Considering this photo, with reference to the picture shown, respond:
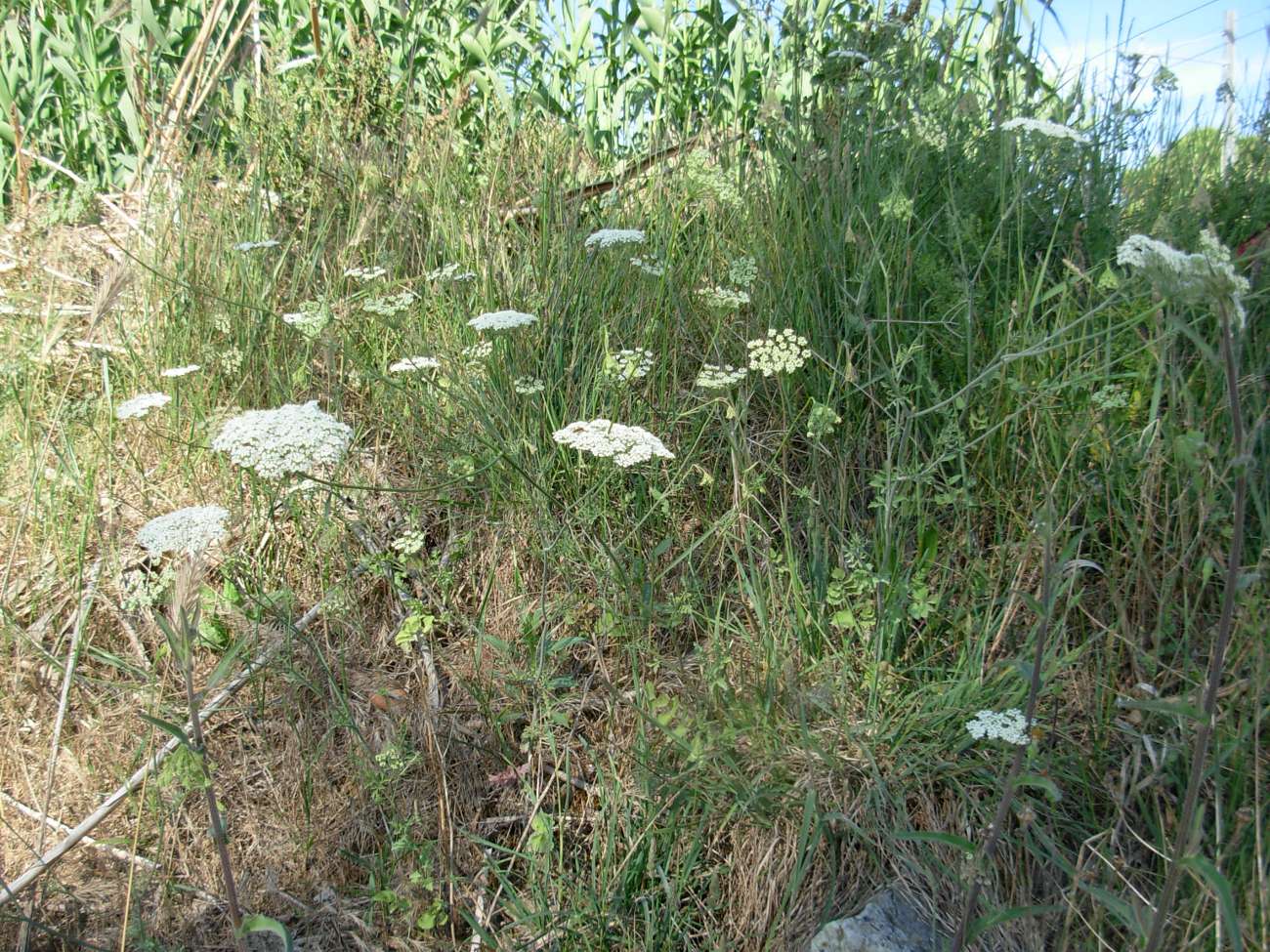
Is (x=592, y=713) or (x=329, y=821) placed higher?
(x=592, y=713)

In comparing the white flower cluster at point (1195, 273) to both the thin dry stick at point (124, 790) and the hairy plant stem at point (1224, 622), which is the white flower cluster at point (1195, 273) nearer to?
the hairy plant stem at point (1224, 622)

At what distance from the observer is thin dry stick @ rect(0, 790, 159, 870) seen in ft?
6.55

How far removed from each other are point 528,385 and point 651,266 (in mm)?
484

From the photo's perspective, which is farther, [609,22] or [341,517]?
[609,22]

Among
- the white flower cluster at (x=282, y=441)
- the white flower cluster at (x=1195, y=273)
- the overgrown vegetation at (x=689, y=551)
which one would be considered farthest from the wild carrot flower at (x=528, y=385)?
the white flower cluster at (x=1195, y=273)

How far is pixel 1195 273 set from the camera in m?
1.13

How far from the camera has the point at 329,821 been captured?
81.8 inches

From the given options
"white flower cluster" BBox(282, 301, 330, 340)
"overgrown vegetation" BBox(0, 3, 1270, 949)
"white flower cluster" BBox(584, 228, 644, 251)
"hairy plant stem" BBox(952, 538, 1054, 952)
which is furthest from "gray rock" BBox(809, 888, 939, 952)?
"white flower cluster" BBox(282, 301, 330, 340)

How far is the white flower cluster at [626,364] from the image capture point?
2229 millimetres

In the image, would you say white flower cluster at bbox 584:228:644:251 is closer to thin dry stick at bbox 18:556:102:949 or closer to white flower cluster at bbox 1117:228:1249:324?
white flower cluster at bbox 1117:228:1249:324

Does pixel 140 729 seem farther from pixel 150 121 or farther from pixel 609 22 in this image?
pixel 609 22

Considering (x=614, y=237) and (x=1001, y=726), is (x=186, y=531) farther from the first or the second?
(x=1001, y=726)

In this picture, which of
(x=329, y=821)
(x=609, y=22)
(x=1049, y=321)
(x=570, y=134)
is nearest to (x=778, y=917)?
(x=329, y=821)

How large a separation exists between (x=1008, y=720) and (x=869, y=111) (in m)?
1.97
